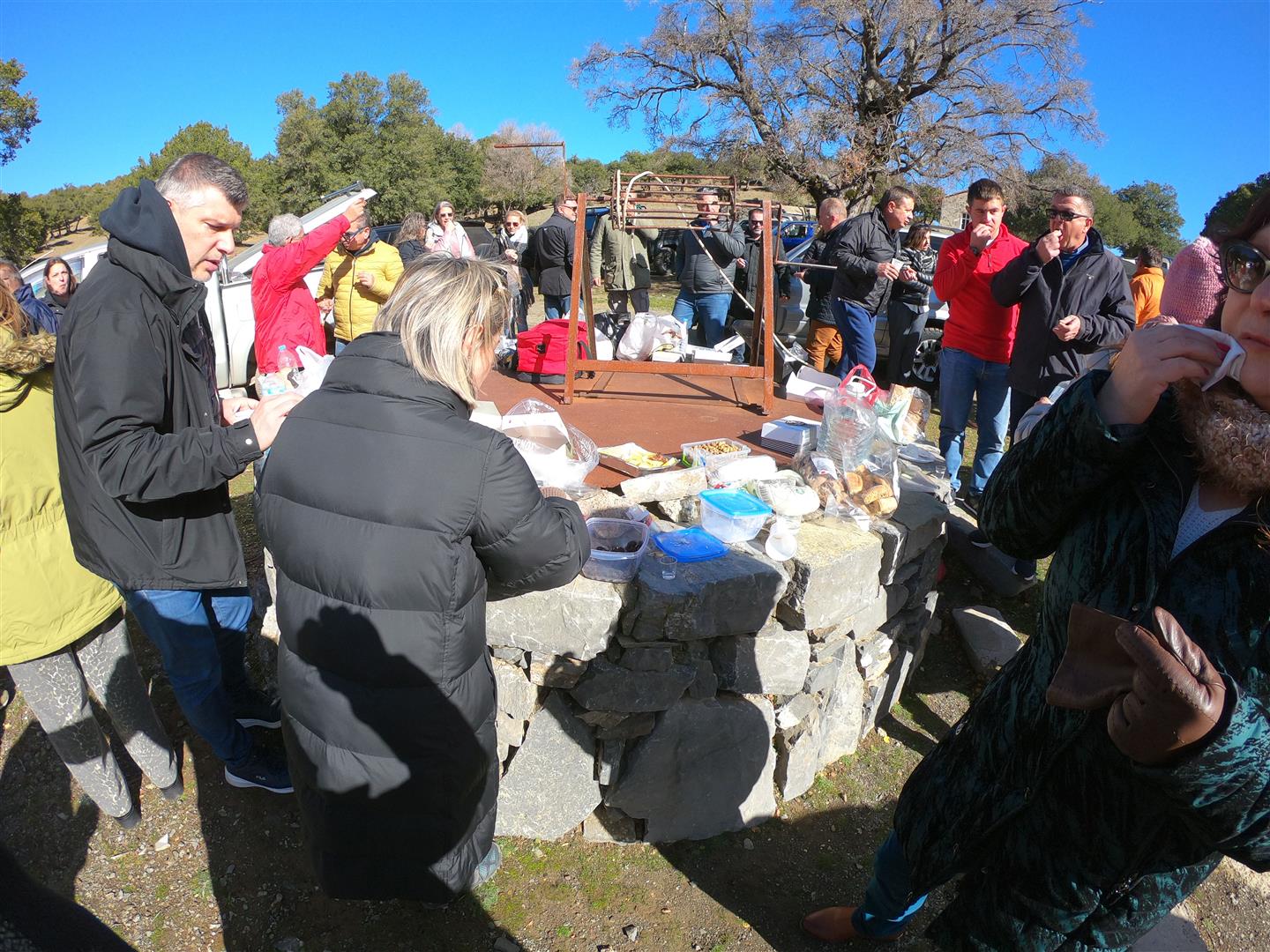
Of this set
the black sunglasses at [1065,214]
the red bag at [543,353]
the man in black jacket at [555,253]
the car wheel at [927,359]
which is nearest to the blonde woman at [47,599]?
the red bag at [543,353]

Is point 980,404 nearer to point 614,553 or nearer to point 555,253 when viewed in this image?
point 614,553

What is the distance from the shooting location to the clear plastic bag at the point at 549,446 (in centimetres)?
312

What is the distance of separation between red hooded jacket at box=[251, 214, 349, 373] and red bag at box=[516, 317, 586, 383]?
1366 mm

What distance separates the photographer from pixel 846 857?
282 cm

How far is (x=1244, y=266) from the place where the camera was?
3.91 ft

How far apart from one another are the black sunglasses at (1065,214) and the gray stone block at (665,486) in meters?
2.48

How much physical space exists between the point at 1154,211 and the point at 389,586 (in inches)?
1741

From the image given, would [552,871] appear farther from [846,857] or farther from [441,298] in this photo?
[441,298]

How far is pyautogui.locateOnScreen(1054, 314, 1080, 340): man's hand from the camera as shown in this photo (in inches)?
151

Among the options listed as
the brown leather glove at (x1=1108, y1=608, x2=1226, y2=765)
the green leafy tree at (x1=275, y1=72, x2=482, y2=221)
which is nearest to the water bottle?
the brown leather glove at (x1=1108, y1=608, x2=1226, y2=765)

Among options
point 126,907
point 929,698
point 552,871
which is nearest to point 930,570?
point 929,698

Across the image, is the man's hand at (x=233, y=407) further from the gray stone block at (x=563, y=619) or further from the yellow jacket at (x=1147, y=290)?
the yellow jacket at (x=1147, y=290)

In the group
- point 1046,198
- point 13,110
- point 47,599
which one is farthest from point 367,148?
point 47,599

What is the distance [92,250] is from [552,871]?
8.34 m
